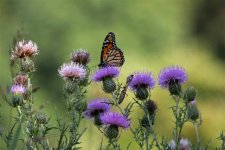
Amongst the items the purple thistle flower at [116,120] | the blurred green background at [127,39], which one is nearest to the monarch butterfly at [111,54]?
the purple thistle flower at [116,120]

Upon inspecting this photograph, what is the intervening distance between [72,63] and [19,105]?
39 cm

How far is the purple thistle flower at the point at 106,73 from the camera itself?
3861 mm

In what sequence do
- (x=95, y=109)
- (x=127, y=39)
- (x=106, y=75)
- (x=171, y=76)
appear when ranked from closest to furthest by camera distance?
(x=171, y=76), (x=106, y=75), (x=95, y=109), (x=127, y=39)

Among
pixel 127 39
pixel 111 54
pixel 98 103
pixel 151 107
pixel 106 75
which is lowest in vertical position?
pixel 151 107

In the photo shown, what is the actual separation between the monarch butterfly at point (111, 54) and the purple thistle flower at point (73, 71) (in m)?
0.52

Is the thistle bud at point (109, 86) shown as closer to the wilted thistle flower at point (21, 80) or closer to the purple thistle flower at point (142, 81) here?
the purple thistle flower at point (142, 81)

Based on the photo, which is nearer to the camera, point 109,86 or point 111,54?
point 109,86

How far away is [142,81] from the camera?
3.78 m

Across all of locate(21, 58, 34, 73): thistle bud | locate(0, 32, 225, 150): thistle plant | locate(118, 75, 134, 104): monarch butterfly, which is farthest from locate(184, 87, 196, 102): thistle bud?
locate(21, 58, 34, 73): thistle bud

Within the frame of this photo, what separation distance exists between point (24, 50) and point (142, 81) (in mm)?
660

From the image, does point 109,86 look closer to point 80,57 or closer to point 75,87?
point 75,87

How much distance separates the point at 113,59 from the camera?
4309mm

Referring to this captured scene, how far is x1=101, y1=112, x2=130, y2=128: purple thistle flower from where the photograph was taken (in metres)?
3.53

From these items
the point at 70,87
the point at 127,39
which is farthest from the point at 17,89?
the point at 127,39
